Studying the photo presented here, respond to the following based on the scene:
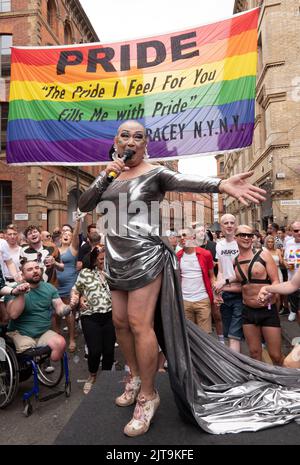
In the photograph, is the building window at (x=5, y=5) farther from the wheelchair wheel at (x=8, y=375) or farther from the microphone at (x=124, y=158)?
the microphone at (x=124, y=158)

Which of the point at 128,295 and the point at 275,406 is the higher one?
the point at 128,295

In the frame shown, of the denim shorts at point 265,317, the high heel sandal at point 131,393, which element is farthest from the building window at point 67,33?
the high heel sandal at point 131,393

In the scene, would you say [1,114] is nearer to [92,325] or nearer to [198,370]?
[92,325]

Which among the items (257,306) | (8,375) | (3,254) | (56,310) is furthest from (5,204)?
(257,306)

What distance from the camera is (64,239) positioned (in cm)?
621

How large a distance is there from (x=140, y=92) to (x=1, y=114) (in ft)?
48.3

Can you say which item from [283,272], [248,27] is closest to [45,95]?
[248,27]

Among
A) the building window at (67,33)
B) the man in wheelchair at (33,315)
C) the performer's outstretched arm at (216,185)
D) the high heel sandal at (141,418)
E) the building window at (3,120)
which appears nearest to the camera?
the performer's outstretched arm at (216,185)

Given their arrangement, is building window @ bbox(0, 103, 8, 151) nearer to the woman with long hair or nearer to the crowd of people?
the crowd of people

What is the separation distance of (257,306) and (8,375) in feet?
8.53

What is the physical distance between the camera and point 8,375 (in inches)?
142

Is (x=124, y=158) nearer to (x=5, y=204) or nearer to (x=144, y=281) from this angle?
(x=144, y=281)

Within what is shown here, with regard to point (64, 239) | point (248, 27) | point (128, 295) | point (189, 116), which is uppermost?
point (248, 27)

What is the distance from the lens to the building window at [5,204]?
1777cm
